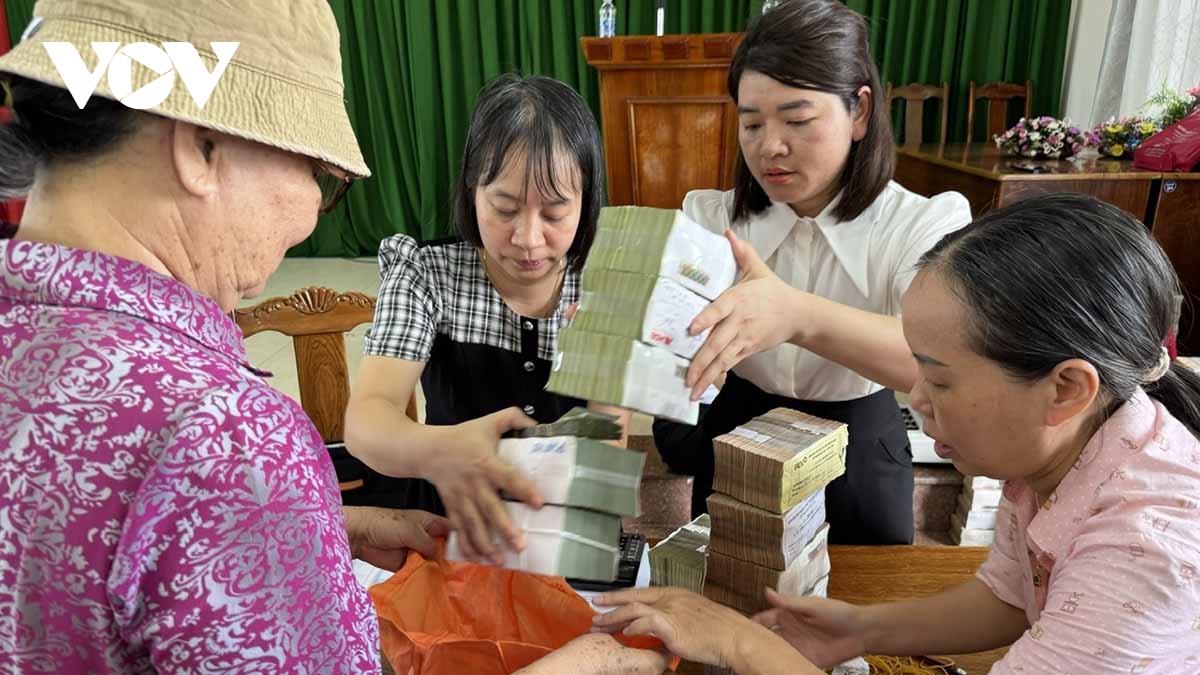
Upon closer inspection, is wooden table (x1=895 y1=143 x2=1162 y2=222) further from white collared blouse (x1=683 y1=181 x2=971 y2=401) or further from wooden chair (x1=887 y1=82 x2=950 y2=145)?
white collared blouse (x1=683 y1=181 x2=971 y2=401)

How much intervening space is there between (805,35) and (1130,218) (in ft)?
2.18

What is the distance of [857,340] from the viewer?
1.28 m

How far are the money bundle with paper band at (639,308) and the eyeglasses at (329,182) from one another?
277 mm

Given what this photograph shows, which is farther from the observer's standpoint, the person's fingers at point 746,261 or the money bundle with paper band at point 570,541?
the person's fingers at point 746,261

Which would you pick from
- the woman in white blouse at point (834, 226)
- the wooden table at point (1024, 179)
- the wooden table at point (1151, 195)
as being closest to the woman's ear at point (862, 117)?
the woman in white blouse at point (834, 226)

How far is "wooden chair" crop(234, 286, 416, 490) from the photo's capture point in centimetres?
180

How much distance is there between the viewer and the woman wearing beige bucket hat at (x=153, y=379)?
0.57m

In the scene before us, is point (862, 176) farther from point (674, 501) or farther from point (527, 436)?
point (674, 501)

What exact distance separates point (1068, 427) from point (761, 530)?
1.22 feet

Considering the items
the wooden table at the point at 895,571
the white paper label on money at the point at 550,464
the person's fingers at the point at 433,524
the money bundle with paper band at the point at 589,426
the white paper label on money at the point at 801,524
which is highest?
the money bundle with paper band at the point at 589,426

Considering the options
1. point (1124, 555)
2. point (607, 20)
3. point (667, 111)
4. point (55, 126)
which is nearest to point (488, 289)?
point (55, 126)

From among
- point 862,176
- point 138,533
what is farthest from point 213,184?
point 862,176

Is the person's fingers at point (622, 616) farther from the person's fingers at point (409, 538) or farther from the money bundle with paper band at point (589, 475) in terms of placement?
the person's fingers at point (409, 538)

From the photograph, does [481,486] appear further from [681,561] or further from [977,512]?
[977,512]
